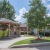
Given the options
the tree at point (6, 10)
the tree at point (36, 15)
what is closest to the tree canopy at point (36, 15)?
the tree at point (36, 15)

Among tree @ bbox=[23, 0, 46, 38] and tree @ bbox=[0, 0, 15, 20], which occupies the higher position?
tree @ bbox=[0, 0, 15, 20]

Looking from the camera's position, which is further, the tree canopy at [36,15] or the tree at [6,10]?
the tree at [6,10]

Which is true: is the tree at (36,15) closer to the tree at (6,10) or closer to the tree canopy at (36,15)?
the tree canopy at (36,15)

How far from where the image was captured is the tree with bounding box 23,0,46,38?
22014mm

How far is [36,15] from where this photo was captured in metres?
22.3

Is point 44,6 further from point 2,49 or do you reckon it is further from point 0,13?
point 0,13

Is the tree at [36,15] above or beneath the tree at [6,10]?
beneath

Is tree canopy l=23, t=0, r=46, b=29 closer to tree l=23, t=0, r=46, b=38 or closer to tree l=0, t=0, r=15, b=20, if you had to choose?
tree l=23, t=0, r=46, b=38

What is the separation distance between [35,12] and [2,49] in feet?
30.3

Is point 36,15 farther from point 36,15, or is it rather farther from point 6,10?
point 6,10

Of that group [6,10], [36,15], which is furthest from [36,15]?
[6,10]

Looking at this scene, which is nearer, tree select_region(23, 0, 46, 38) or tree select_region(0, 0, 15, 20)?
tree select_region(23, 0, 46, 38)

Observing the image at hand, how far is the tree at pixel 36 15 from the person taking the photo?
72.2 feet

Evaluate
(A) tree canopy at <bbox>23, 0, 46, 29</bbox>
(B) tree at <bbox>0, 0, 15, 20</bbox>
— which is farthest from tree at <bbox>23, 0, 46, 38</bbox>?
(B) tree at <bbox>0, 0, 15, 20</bbox>
